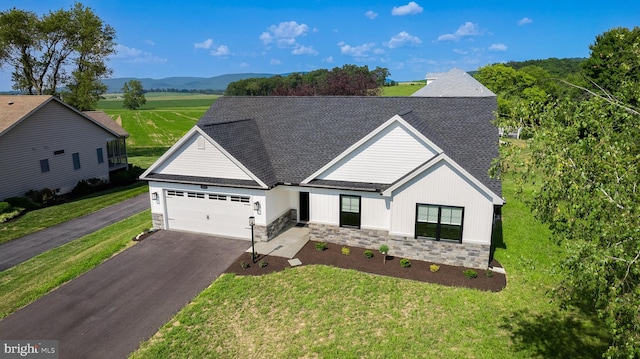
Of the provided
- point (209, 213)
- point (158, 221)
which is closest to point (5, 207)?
point (158, 221)

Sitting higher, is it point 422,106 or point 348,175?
point 422,106

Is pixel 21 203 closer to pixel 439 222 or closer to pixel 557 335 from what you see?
pixel 439 222

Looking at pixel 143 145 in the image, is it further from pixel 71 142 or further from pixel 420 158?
pixel 420 158

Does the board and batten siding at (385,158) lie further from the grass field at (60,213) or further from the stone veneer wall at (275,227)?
the grass field at (60,213)

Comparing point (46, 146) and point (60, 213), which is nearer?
point (60, 213)

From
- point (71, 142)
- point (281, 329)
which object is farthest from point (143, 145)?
point (281, 329)

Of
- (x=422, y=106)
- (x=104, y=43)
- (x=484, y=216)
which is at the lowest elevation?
(x=484, y=216)

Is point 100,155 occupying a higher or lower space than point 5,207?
higher
